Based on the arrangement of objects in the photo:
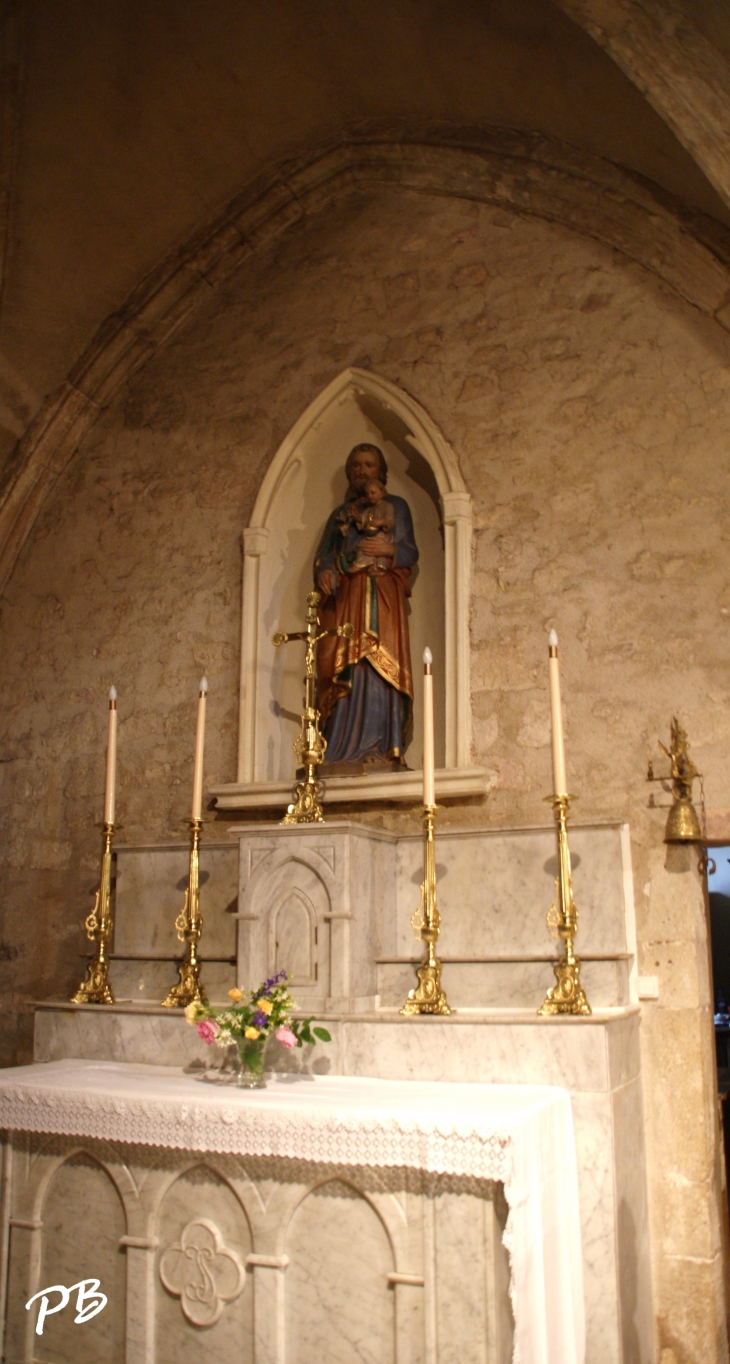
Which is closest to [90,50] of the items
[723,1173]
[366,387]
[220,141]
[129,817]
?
[220,141]

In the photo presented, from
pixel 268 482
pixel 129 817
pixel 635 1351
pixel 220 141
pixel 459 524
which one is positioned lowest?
pixel 635 1351

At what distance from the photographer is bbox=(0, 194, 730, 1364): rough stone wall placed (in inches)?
162

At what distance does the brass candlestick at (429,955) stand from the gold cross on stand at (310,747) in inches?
17.5

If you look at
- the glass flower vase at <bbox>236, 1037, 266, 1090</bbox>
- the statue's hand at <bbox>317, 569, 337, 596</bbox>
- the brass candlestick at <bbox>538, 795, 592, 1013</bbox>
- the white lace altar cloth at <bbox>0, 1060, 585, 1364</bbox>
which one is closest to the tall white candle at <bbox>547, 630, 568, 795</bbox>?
the brass candlestick at <bbox>538, 795, 592, 1013</bbox>

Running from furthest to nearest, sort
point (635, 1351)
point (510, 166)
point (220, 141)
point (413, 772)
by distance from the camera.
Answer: point (220, 141) → point (510, 166) → point (413, 772) → point (635, 1351)

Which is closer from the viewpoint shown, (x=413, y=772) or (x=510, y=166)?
(x=413, y=772)

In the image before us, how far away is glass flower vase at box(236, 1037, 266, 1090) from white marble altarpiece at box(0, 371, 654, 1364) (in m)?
0.08

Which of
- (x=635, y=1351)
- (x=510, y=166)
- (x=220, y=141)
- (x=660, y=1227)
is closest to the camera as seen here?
(x=635, y=1351)

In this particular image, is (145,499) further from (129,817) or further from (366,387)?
(129,817)

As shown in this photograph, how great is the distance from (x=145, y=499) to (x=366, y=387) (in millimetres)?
1326

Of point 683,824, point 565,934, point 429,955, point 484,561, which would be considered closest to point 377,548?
point 484,561

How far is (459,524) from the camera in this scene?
489 cm

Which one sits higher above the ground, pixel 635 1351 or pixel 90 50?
pixel 90 50

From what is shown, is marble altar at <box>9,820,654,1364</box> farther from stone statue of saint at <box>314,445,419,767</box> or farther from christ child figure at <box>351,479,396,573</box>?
christ child figure at <box>351,479,396,573</box>
